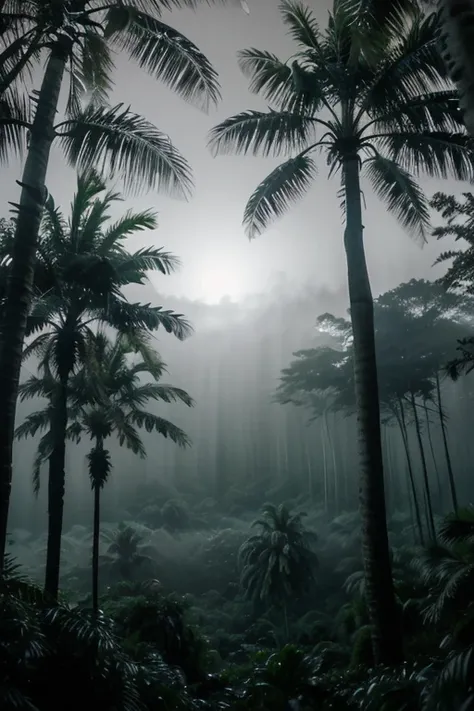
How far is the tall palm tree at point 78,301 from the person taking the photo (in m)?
9.81

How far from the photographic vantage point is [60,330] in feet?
35.7

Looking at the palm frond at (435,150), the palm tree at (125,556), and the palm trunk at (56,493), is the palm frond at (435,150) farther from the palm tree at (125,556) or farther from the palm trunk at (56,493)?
the palm tree at (125,556)

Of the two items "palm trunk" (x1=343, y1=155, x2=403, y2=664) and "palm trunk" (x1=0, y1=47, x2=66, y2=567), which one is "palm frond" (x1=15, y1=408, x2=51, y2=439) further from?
"palm trunk" (x1=343, y1=155, x2=403, y2=664)

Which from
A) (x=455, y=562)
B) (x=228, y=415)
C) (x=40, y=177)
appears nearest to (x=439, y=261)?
(x=455, y=562)

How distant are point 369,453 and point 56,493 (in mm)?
6986

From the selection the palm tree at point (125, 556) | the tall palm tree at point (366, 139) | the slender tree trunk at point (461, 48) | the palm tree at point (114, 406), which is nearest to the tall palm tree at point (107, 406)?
the palm tree at point (114, 406)

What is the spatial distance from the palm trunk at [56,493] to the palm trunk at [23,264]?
218 inches

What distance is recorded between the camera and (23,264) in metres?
5.25

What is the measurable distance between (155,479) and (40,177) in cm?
5530

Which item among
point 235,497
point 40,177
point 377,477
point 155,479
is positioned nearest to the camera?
point 40,177

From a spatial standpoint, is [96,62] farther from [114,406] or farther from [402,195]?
[114,406]

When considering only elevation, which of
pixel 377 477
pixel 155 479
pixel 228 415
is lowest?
pixel 377 477

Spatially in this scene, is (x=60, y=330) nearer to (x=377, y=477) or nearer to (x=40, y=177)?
(x=40, y=177)

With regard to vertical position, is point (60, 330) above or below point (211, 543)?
above
